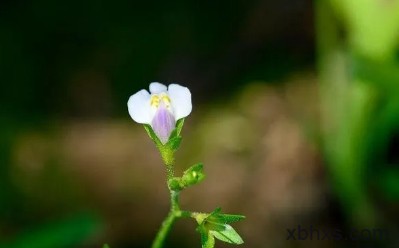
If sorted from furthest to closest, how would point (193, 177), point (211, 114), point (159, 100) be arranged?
point (211, 114) < point (159, 100) < point (193, 177)

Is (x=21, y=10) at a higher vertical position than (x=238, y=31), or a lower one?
lower

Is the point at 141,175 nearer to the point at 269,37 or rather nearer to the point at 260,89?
the point at 260,89

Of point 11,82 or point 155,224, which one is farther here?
point 11,82

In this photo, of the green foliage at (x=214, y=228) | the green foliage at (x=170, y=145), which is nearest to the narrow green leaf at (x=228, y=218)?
the green foliage at (x=214, y=228)

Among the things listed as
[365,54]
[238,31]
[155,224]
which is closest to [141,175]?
[155,224]

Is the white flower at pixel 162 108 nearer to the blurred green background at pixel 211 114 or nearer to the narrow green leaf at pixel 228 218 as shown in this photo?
the narrow green leaf at pixel 228 218

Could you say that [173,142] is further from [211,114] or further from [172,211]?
[211,114]

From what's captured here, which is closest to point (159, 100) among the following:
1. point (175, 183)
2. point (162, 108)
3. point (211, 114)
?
point (162, 108)

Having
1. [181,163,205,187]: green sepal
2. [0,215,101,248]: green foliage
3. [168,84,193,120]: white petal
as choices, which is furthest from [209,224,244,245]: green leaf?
[0,215,101,248]: green foliage

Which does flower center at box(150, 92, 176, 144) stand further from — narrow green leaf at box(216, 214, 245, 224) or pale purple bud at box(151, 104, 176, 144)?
narrow green leaf at box(216, 214, 245, 224)
